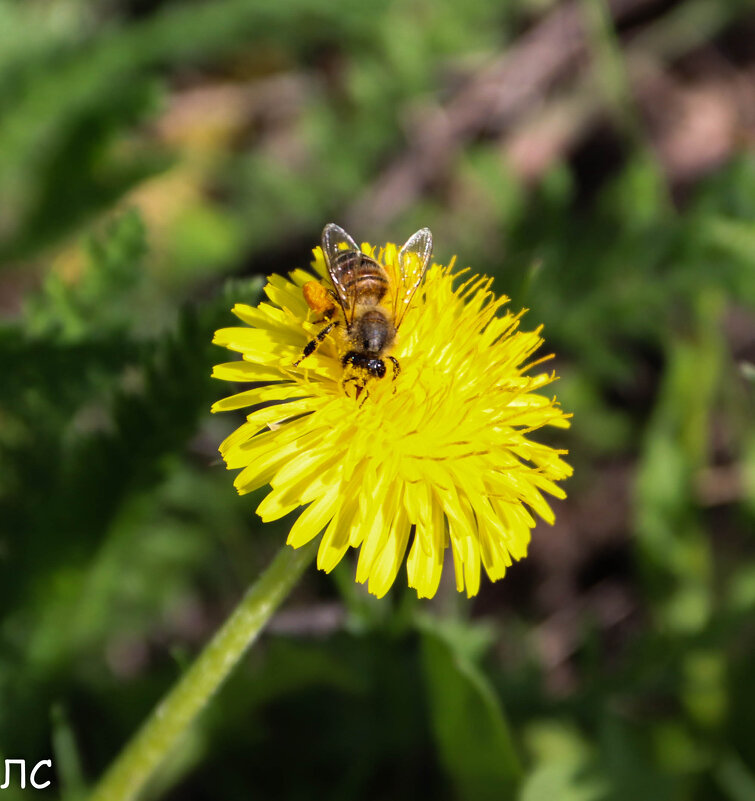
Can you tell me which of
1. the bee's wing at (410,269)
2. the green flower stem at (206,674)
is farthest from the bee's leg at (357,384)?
the green flower stem at (206,674)

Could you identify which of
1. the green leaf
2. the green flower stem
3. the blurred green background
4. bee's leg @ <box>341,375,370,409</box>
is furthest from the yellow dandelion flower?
the green leaf

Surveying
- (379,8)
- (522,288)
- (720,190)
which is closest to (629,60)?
(379,8)

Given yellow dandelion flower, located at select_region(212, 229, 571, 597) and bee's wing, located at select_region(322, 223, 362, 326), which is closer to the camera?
yellow dandelion flower, located at select_region(212, 229, 571, 597)

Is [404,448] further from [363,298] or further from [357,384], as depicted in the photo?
[363,298]

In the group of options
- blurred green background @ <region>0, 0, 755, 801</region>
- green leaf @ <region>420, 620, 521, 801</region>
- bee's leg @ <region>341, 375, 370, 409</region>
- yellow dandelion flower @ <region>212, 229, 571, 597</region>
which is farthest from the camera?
blurred green background @ <region>0, 0, 755, 801</region>

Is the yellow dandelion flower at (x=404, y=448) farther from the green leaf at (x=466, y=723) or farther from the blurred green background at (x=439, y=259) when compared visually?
the green leaf at (x=466, y=723)

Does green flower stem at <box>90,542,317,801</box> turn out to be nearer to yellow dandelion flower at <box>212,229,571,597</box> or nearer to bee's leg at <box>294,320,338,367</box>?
yellow dandelion flower at <box>212,229,571,597</box>
